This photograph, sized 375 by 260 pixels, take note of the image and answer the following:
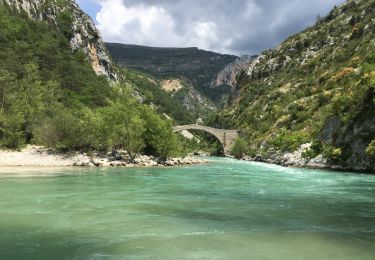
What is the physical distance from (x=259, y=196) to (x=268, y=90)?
97.0 m

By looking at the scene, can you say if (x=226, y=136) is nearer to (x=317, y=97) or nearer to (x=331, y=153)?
(x=317, y=97)

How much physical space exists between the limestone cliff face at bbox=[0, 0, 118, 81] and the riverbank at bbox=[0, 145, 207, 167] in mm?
75425

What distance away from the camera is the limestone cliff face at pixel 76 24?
120 meters

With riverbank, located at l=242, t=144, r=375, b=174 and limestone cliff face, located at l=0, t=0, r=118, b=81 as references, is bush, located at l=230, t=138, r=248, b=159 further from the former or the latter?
limestone cliff face, located at l=0, t=0, r=118, b=81

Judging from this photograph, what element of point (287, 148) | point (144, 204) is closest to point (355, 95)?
point (287, 148)

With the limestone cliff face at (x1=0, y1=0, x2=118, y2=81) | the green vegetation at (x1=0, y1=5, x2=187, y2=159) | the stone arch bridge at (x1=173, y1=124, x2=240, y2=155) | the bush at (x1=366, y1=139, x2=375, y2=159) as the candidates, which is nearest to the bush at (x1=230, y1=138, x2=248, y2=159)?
the stone arch bridge at (x1=173, y1=124, x2=240, y2=155)

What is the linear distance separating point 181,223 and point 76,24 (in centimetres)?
12536

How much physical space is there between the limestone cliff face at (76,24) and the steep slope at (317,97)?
45268mm

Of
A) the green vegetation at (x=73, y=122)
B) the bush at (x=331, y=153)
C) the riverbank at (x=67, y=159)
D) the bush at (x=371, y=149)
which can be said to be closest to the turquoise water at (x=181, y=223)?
the bush at (x=371, y=149)

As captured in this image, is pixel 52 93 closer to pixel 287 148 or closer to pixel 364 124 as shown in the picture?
pixel 287 148

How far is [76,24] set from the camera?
130 m

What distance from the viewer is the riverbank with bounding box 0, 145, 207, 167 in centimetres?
4594

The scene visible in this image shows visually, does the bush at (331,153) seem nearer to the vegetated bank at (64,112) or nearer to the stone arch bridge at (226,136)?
the vegetated bank at (64,112)

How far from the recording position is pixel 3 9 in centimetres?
10644
